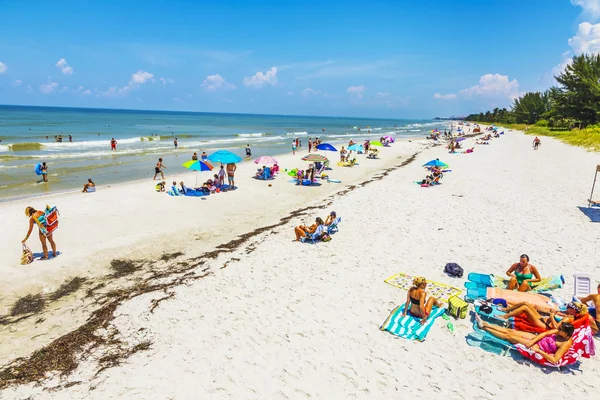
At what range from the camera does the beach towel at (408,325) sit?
18.6ft

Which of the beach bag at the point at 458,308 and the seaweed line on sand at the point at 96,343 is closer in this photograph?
the seaweed line on sand at the point at 96,343

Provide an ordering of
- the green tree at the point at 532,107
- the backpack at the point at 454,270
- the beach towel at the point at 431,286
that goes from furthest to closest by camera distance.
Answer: the green tree at the point at 532,107 → the backpack at the point at 454,270 → the beach towel at the point at 431,286

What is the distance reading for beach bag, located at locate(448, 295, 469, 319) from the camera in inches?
240

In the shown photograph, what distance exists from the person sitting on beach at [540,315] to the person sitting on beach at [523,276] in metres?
1.01

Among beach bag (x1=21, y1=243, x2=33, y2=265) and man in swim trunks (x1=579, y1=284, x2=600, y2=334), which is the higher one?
man in swim trunks (x1=579, y1=284, x2=600, y2=334)

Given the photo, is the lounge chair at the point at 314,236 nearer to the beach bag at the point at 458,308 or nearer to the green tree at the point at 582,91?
the beach bag at the point at 458,308

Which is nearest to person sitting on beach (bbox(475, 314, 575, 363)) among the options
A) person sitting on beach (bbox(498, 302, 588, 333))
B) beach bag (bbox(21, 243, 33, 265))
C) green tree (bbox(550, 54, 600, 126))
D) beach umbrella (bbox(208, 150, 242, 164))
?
person sitting on beach (bbox(498, 302, 588, 333))

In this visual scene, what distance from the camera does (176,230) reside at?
452 inches

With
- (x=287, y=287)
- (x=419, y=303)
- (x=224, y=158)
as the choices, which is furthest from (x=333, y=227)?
(x=224, y=158)

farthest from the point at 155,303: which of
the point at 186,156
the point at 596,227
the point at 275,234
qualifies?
the point at 186,156

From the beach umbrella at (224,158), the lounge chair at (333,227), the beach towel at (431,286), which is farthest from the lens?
the beach umbrella at (224,158)

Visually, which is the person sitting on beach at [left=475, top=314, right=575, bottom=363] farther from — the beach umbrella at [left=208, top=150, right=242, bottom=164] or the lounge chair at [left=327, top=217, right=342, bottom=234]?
the beach umbrella at [left=208, top=150, right=242, bottom=164]

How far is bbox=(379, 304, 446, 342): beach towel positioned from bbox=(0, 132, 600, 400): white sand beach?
135mm

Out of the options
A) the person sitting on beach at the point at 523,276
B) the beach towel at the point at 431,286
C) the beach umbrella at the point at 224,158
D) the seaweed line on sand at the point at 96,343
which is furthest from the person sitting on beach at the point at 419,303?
the beach umbrella at the point at 224,158
